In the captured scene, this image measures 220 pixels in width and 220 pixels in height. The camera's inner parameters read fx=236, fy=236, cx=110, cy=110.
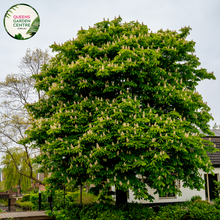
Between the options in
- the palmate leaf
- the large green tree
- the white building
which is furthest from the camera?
the white building

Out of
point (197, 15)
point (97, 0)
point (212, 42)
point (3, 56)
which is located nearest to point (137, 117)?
point (97, 0)

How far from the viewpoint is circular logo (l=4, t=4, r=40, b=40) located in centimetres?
1214

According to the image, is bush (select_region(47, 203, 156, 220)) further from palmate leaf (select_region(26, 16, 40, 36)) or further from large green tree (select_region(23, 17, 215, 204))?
palmate leaf (select_region(26, 16, 40, 36))

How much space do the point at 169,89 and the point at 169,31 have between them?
4.82 m

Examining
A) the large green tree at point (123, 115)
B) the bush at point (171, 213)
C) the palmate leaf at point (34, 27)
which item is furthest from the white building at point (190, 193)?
the palmate leaf at point (34, 27)

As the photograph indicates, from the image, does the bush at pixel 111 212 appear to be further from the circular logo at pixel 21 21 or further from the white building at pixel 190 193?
the circular logo at pixel 21 21

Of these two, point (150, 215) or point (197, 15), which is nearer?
point (150, 215)

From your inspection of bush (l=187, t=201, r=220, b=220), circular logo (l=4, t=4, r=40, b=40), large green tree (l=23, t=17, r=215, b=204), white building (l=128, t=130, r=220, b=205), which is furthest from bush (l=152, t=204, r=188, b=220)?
circular logo (l=4, t=4, r=40, b=40)

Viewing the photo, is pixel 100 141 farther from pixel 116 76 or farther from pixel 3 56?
pixel 3 56

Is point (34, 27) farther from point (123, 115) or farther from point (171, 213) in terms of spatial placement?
point (171, 213)

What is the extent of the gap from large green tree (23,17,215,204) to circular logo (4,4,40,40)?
183 centimetres

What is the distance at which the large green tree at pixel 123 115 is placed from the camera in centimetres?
940

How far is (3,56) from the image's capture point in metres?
15.1

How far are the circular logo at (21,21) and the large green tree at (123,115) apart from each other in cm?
183
